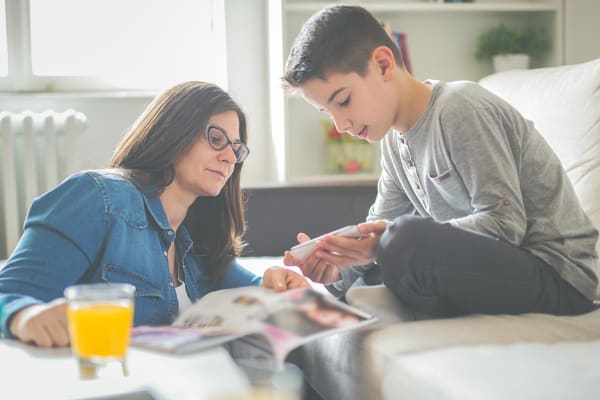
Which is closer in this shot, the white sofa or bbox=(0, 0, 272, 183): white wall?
the white sofa

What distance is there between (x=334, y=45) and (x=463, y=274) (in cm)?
55

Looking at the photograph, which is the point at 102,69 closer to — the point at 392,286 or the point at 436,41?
the point at 436,41

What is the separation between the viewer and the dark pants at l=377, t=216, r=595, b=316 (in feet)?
4.21

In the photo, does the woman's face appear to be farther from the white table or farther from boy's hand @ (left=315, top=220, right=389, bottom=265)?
the white table

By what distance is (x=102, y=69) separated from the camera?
2992 millimetres

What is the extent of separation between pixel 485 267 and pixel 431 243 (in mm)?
127

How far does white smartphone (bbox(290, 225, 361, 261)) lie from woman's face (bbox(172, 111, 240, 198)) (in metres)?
0.23

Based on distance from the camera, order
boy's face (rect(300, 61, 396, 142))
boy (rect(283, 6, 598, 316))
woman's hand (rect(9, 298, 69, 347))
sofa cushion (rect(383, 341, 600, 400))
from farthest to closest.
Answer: boy's face (rect(300, 61, 396, 142)) → boy (rect(283, 6, 598, 316)) → woman's hand (rect(9, 298, 69, 347)) → sofa cushion (rect(383, 341, 600, 400))

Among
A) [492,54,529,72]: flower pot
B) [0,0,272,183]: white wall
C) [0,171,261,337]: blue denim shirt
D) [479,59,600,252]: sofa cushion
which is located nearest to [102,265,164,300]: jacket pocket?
[0,171,261,337]: blue denim shirt

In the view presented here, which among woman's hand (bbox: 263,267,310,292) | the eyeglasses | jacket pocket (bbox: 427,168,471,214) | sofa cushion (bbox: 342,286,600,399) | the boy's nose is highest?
the boy's nose

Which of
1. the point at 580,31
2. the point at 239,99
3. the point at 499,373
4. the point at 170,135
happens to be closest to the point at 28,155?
the point at 239,99

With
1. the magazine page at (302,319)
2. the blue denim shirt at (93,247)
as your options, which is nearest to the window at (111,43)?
the blue denim shirt at (93,247)

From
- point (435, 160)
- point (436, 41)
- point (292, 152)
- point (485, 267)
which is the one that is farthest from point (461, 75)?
point (485, 267)

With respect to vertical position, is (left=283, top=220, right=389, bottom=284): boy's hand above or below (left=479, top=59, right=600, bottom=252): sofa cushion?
below
